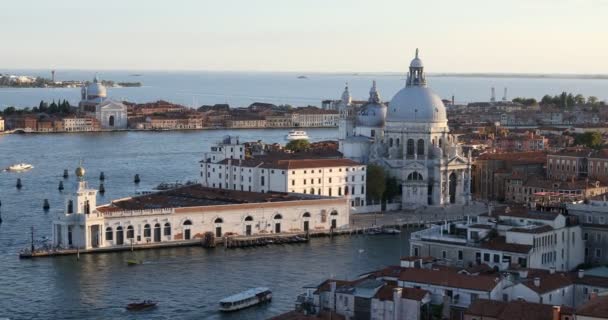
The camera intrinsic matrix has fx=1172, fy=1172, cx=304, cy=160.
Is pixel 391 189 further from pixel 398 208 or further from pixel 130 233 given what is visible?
pixel 130 233

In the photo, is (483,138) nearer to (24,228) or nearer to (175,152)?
(175,152)

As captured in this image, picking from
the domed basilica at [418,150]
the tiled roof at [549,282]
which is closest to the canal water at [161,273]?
the tiled roof at [549,282]

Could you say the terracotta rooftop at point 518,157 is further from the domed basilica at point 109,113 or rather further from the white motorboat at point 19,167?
the domed basilica at point 109,113

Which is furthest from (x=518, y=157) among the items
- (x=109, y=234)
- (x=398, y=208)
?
(x=109, y=234)

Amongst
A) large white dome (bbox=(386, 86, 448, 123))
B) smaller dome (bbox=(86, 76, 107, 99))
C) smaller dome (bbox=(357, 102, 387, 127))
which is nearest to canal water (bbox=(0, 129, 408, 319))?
large white dome (bbox=(386, 86, 448, 123))

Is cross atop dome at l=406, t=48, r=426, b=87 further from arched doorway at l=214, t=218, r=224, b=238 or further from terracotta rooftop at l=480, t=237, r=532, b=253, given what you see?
terracotta rooftop at l=480, t=237, r=532, b=253
